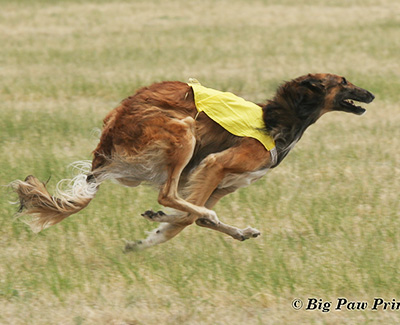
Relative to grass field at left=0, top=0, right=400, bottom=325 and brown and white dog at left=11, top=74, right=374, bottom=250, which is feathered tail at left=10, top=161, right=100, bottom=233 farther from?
grass field at left=0, top=0, right=400, bottom=325

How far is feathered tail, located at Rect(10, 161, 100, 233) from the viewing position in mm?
6320

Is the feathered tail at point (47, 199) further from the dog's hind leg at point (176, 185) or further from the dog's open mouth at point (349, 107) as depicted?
the dog's open mouth at point (349, 107)

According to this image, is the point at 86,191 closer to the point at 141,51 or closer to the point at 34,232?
the point at 34,232

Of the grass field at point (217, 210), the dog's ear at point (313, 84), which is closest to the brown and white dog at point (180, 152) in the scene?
→ the dog's ear at point (313, 84)

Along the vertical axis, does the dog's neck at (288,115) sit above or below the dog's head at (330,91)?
below

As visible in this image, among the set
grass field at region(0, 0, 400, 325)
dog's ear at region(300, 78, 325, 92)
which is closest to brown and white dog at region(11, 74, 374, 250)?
dog's ear at region(300, 78, 325, 92)

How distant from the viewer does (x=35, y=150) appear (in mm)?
9586

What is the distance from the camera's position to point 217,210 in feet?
25.8

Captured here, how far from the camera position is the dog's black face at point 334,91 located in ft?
21.8

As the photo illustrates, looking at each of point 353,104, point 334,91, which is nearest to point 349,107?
point 353,104

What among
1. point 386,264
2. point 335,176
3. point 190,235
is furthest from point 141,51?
point 386,264

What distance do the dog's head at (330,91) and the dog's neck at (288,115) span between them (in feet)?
0.16

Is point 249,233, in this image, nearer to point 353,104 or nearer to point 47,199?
point 353,104

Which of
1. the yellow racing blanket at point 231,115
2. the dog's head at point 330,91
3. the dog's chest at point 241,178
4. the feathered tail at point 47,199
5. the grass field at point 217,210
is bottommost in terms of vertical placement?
the grass field at point 217,210
